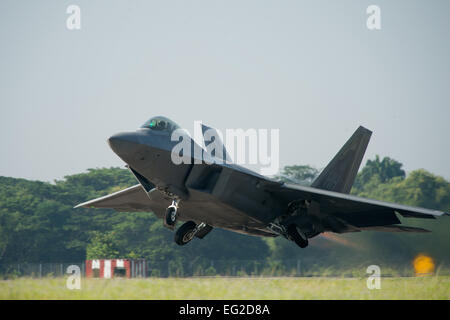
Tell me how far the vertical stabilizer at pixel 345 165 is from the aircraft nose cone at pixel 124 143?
6937 millimetres

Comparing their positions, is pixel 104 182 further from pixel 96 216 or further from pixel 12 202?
pixel 12 202

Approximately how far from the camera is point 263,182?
1478cm

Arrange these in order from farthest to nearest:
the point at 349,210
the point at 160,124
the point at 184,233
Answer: the point at 184,233 < the point at 349,210 < the point at 160,124

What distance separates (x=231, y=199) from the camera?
14.0 metres

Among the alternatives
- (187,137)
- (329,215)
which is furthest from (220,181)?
(329,215)

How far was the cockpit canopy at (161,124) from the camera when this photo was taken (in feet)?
44.2

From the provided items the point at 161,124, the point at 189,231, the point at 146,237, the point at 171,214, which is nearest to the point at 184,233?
the point at 189,231

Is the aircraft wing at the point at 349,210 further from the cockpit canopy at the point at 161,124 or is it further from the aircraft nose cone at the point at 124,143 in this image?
the aircraft nose cone at the point at 124,143

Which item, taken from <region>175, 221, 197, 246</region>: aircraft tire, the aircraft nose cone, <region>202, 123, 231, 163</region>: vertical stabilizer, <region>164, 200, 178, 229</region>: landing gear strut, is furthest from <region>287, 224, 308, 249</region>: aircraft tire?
the aircraft nose cone

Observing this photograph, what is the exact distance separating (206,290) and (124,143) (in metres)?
3.50

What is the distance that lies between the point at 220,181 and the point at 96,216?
35.5 metres

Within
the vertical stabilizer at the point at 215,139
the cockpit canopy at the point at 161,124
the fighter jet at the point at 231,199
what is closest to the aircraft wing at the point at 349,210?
the fighter jet at the point at 231,199

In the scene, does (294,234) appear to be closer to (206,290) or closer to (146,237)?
(206,290)

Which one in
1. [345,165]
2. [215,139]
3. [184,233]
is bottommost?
[184,233]
